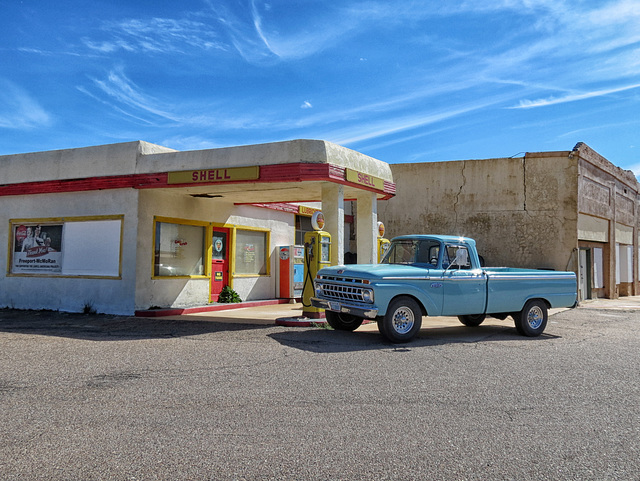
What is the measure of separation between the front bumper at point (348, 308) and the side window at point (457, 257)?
1996 mm

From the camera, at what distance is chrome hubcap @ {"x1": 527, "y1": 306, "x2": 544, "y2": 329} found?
34.9ft

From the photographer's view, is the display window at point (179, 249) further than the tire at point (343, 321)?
Yes

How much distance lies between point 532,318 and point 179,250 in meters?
8.94

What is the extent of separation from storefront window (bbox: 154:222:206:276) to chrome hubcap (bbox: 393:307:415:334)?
23.1ft

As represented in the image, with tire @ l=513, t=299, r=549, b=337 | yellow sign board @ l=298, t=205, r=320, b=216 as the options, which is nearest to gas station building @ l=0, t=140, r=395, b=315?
yellow sign board @ l=298, t=205, r=320, b=216

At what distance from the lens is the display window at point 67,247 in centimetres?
1321

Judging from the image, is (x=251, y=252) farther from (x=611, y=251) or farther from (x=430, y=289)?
(x=611, y=251)

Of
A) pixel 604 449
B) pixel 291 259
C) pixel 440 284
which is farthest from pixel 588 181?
pixel 604 449

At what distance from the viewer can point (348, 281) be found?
30.4 feet

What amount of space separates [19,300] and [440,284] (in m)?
11.4

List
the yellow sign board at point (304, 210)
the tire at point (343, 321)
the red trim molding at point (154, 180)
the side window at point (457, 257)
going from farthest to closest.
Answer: the yellow sign board at point (304, 210), the red trim molding at point (154, 180), the tire at point (343, 321), the side window at point (457, 257)

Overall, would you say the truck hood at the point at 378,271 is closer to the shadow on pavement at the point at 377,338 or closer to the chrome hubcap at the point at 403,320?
the chrome hubcap at the point at 403,320

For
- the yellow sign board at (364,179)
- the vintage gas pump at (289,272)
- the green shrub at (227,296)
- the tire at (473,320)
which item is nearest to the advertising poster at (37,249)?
the green shrub at (227,296)

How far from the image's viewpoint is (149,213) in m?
13.1
